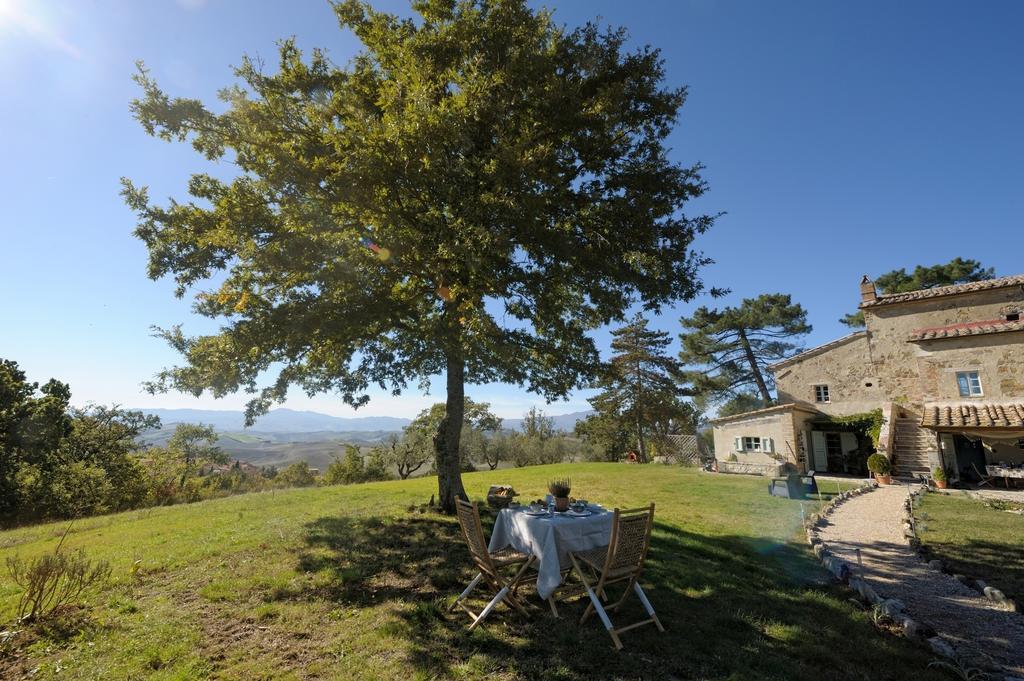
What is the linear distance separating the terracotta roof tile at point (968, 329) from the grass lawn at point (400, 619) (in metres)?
18.9

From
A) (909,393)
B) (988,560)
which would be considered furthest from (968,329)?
(988,560)

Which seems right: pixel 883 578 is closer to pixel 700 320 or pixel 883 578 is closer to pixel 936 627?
pixel 936 627

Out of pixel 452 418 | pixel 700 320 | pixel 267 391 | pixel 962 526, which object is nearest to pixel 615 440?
pixel 700 320

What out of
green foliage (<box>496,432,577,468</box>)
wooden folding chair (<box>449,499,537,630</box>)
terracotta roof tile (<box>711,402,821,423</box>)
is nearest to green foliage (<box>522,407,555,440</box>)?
green foliage (<box>496,432,577,468</box>)

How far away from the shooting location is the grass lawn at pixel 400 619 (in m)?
3.66

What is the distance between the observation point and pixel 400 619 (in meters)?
4.54

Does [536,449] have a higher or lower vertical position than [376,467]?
higher

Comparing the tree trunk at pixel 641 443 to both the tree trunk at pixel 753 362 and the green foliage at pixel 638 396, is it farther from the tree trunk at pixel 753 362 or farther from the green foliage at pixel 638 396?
the tree trunk at pixel 753 362

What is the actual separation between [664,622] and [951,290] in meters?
26.8

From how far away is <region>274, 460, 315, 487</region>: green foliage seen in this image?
2655cm

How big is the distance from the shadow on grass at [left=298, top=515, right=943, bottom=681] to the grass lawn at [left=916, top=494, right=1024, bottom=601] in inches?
93.2

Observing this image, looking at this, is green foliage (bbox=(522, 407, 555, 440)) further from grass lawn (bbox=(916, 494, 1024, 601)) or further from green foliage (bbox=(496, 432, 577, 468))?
grass lawn (bbox=(916, 494, 1024, 601))

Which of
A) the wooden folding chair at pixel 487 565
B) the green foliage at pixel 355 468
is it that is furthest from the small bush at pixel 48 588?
the green foliage at pixel 355 468

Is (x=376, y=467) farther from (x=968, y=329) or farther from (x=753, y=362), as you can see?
(x=968, y=329)
